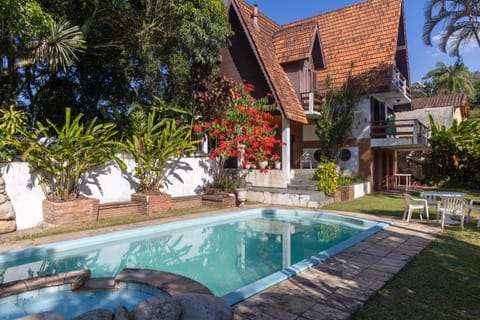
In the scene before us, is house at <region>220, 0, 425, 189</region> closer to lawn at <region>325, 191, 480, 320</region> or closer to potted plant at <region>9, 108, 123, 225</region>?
potted plant at <region>9, 108, 123, 225</region>

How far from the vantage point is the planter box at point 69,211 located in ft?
27.1

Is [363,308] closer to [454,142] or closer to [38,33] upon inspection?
[38,33]

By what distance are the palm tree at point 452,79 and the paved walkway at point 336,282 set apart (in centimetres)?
4344

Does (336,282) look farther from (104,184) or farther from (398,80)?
(398,80)

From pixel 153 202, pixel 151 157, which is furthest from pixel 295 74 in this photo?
pixel 153 202

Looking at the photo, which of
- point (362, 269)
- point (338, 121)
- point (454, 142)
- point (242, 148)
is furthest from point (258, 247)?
point (454, 142)

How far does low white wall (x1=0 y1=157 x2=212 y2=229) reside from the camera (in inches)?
323

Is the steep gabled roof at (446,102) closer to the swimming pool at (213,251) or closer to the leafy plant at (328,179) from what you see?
the leafy plant at (328,179)

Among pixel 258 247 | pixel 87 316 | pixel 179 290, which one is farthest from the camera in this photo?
pixel 258 247

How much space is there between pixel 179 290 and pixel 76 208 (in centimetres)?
591

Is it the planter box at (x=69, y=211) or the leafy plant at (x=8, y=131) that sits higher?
the leafy plant at (x=8, y=131)

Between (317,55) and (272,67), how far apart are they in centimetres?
388

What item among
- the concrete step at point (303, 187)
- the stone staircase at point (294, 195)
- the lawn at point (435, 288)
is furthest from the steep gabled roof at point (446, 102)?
the lawn at point (435, 288)

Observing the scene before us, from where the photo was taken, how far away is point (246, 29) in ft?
51.3
